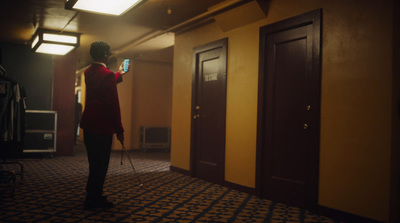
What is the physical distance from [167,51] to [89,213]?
21.6 feet

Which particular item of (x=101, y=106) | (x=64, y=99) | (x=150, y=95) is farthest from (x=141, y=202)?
(x=150, y=95)

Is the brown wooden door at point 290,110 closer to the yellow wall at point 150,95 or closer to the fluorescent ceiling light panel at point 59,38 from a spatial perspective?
the fluorescent ceiling light panel at point 59,38

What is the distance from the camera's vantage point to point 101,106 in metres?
3.41

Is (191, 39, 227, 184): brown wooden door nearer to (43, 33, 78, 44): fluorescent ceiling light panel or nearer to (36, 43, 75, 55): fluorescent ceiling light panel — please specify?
(43, 33, 78, 44): fluorescent ceiling light panel

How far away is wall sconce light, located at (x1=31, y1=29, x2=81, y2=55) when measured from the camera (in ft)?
22.9

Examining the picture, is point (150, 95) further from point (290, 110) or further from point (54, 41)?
point (290, 110)

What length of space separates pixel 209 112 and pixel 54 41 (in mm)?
3577

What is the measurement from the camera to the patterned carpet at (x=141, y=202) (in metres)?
3.33

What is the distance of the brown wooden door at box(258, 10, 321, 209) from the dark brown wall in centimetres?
567

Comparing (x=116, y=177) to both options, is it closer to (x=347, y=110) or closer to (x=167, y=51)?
(x=347, y=110)

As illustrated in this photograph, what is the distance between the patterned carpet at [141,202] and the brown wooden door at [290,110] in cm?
26

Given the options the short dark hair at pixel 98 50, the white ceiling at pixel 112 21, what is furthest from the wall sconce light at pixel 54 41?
the short dark hair at pixel 98 50

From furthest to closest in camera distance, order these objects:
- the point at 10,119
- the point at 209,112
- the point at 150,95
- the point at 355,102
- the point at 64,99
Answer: the point at 150,95 → the point at 64,99 → the point at 209,112 → the point at 10,119 → the point at 355,102

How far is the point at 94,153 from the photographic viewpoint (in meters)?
3.39
